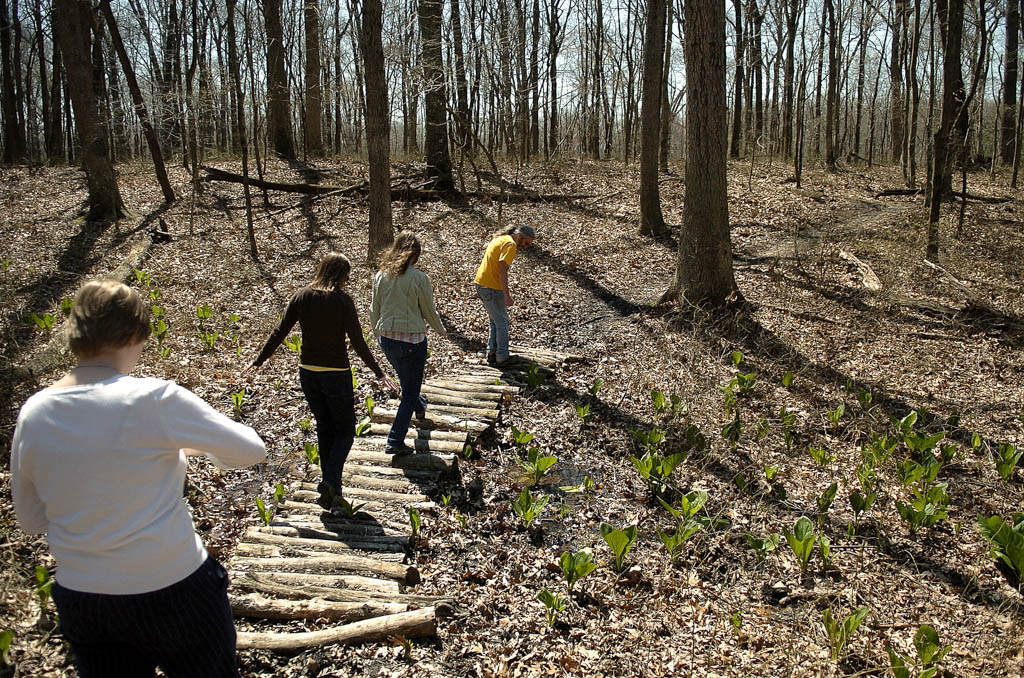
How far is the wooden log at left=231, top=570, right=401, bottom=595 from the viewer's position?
4.29m

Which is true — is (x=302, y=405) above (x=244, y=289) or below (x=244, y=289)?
below

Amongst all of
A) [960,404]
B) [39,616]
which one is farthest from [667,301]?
[39,616]

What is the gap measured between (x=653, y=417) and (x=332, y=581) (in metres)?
4.17

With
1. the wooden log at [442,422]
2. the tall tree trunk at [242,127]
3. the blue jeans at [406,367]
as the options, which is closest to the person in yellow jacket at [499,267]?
the wooden log at [442,422]

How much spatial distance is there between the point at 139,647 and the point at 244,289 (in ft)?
34.1

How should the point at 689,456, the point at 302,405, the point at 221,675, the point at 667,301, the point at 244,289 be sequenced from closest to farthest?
the point at 221,675 < the point at 689,456 < the point at 302,405 < the point at 667,301 < the point at 244,289

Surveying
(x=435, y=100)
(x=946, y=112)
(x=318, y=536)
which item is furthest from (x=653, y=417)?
(x=435, y=100)

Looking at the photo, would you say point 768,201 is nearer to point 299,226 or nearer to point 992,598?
point 299,226

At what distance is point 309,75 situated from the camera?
2058 cm

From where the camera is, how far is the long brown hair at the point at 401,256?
5711 millimetres

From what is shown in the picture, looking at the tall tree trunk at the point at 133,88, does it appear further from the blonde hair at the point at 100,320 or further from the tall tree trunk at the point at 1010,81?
the tall tree trunk at the point at 1010,81

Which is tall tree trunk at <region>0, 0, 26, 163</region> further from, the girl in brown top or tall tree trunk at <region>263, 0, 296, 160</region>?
the girl in brown top

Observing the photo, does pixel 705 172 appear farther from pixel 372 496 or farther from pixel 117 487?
pixel 117 487

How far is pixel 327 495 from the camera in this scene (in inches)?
200
